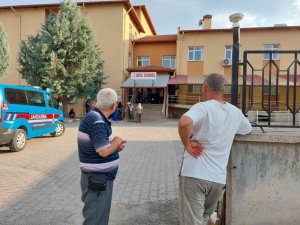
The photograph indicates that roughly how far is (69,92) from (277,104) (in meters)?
20.6

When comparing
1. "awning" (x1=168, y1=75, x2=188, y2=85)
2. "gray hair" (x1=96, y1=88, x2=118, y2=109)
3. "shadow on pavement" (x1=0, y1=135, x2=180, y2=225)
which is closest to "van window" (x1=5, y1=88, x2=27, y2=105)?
"shadow on pavement" (x1=0, y1=135, x2=180, y2=225)

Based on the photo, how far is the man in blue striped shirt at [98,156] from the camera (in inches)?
113

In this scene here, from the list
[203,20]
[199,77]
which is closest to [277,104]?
[199,77]

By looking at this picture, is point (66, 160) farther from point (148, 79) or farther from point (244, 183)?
point (148, 79)

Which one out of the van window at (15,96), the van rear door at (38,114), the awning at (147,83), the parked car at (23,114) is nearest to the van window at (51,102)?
the parked car at (23,114)

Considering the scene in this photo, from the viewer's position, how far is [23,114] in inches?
391

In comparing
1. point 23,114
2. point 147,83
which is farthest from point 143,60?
point 23,114

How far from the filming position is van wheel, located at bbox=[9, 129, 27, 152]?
9.31 m

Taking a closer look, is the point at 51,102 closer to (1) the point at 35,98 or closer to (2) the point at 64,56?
(1) the point at 35,98

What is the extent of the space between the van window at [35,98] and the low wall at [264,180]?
29.0ft

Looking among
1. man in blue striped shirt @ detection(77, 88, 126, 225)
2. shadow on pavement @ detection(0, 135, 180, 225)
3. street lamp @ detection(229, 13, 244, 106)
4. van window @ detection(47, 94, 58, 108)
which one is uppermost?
street lamp @ detection(229, 13, 244, 106)

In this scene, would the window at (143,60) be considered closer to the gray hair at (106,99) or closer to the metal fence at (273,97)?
the metal fence at (273,97)

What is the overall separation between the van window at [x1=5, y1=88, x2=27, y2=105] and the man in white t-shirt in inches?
316

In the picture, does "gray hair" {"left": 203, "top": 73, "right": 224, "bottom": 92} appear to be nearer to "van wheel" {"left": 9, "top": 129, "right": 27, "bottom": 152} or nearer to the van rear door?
"van wheel" {"left": 9, "top": 129, "right": 27, "bottom": 152}
